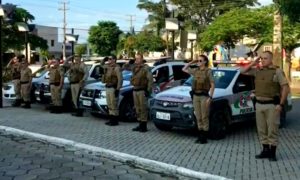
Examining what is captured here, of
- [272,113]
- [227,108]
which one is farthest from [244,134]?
[272,113]

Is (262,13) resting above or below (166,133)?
above

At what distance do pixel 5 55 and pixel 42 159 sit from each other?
32991 mm

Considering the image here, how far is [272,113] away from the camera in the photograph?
8.34 meters

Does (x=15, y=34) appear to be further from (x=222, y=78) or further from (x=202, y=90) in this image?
(x=202, y=90)

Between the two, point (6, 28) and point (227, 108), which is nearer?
point (227, 108)

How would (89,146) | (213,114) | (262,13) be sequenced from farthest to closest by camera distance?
(262,13)
(213,114)
(89,146)

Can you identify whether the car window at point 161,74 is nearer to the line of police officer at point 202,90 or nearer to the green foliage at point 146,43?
the line of police officer at point 202,90

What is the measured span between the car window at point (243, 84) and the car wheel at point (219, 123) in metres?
0.69

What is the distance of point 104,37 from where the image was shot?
261ft

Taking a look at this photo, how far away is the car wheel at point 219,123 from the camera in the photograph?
10.6 meters

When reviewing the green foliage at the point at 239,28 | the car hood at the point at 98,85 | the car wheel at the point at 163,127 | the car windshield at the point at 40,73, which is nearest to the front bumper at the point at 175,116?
the car wheel at the point at 163,127

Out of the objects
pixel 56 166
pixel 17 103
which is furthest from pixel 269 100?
pixel 17 103

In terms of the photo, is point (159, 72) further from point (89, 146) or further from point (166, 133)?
point (89, 146)

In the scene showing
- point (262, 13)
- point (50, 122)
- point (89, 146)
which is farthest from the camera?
point (262, 13)
